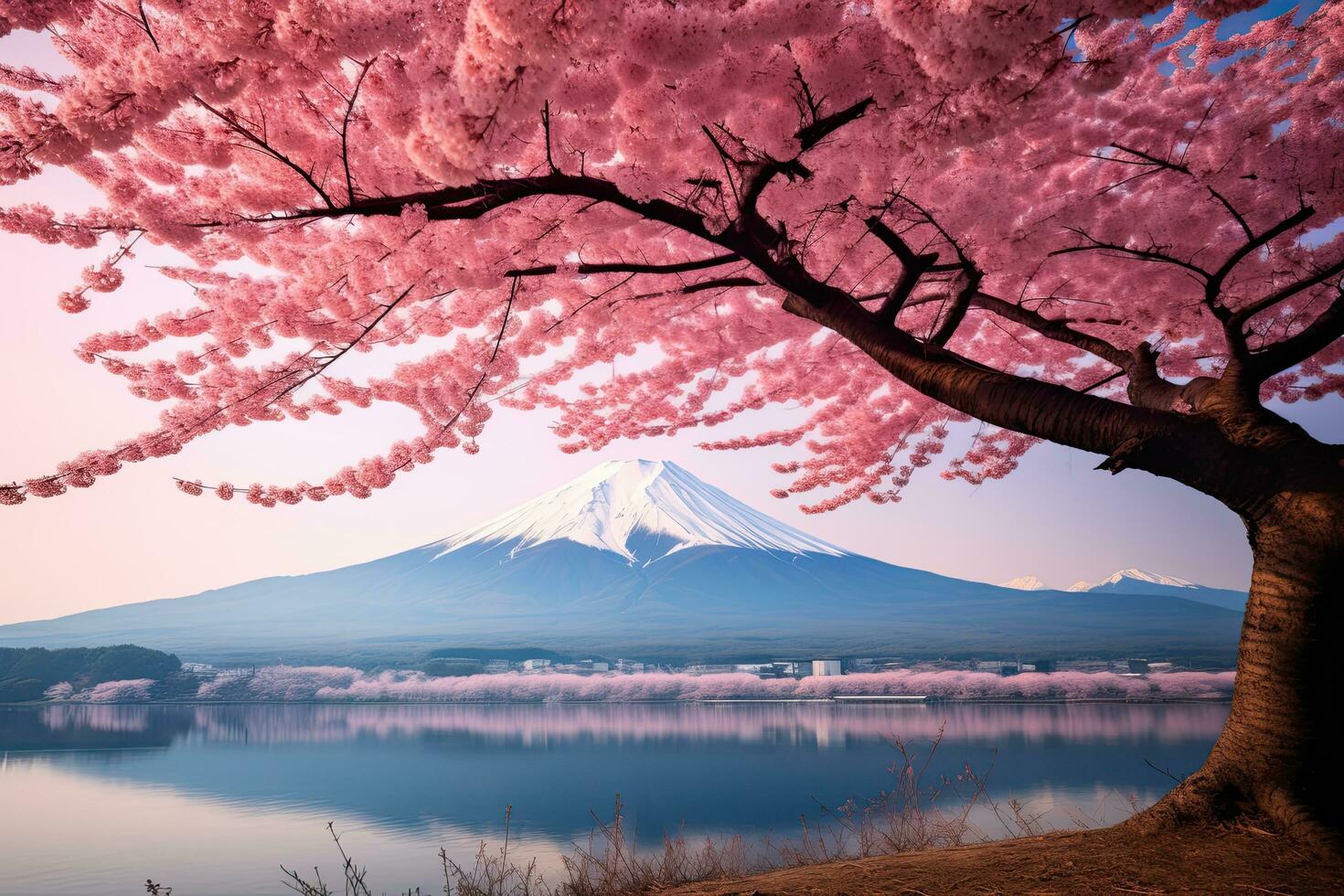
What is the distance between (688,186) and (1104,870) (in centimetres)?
327

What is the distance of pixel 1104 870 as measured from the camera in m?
2.51

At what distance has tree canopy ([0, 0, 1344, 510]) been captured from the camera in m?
2.19

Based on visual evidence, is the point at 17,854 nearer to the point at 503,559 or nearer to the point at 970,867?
the point at 970,867

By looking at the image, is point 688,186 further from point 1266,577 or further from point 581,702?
point 581,702

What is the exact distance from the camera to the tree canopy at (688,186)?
2188 mm

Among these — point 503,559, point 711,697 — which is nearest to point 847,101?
point 711,697

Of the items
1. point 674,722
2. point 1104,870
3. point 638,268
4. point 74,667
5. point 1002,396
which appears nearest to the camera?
point 1104,870

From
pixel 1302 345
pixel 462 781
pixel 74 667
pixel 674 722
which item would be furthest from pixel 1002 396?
pixel 74 667

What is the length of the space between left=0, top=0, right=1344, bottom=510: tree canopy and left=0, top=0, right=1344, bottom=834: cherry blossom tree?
15mm

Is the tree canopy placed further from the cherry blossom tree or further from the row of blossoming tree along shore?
the row of blossoming tree along shore

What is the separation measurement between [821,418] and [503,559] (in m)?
73.1

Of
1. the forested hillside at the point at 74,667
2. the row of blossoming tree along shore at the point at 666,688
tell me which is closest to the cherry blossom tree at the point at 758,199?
the row of blossoming tree along shore at the point at 666,688

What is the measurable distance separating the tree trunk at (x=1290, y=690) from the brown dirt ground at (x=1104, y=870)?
138 millimetres

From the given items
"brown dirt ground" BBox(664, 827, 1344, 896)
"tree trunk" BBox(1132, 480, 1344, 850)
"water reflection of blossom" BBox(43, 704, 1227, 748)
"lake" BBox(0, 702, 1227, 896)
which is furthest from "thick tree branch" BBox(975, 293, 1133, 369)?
"water reflection of blossom" BBox(43, 704, 1227, 748)
